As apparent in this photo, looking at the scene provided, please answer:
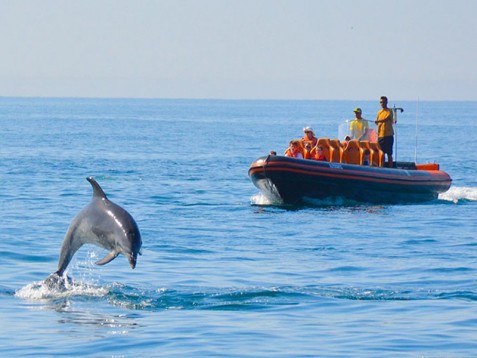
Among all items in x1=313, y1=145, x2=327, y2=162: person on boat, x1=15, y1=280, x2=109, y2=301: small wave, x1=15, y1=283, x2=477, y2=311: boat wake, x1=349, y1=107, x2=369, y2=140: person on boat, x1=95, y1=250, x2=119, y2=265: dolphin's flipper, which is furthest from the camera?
x1=349, y1=107, x2=369, y2=140: person on boat

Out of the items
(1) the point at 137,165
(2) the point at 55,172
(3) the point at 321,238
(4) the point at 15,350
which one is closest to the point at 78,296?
(4) the point at 15,350

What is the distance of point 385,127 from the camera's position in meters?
25.9

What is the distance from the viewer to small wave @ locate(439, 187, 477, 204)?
28.4m

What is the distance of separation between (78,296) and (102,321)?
1.48 m

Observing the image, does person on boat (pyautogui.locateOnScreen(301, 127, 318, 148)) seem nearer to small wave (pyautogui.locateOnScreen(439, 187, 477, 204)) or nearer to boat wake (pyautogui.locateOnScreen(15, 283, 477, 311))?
small wave (pyautogui.locateOnScreen(439, 187, 477, 204))

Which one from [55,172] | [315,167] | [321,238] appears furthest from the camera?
[55,172]

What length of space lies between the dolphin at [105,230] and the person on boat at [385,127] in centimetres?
1395

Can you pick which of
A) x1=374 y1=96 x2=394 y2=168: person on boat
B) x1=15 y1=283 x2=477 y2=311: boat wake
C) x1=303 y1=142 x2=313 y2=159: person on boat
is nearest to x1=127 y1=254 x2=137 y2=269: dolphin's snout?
x1=15 y1=283 x2=477 y2=311: boat wake

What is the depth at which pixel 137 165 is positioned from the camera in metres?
41.7

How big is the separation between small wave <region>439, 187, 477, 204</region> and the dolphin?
16.6 metres

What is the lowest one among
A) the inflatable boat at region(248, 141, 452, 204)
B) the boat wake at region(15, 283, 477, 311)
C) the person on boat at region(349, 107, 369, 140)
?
the boat wake at region(15, 283, 477, 311)

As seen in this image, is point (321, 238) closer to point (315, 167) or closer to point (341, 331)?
point (315, 167)

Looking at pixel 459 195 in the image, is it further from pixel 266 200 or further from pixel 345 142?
pixel 266 200

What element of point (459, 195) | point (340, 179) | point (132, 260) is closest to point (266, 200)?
point (340, 179)
